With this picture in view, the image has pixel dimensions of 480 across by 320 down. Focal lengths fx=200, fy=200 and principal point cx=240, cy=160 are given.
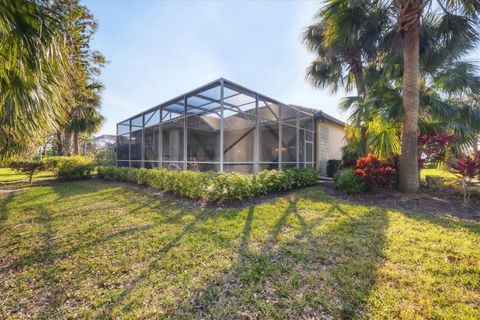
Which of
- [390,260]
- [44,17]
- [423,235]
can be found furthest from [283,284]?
[44,17]

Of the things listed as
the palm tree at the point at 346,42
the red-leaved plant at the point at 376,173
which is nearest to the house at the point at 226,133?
the palm tree at the point at 346,42

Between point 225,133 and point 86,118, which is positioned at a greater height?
point 86,118

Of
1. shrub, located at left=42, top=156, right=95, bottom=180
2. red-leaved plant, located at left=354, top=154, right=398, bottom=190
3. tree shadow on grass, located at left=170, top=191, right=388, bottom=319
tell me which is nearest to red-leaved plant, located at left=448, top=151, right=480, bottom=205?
red-leaved plant, located at left=354, top=154, right=398, bottom=190

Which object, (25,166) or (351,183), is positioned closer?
(351,183)

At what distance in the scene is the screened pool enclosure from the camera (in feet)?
23.1

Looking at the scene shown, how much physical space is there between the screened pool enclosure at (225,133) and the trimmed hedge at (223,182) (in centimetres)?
61

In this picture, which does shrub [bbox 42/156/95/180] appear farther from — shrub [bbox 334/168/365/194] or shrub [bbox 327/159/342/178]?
shrub [bbox 327/159/342/178]

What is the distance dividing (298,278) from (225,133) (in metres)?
5.89

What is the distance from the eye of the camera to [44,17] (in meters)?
2.78

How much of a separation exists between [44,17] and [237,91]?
470cm

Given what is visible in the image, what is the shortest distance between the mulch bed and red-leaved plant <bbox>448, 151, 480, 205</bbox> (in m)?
0.32

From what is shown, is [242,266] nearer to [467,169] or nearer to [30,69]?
[30,69]

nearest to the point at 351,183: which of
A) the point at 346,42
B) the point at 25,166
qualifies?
the point at 346,42

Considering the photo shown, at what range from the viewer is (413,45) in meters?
5.78
